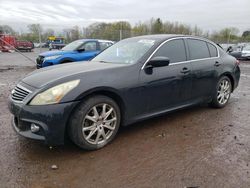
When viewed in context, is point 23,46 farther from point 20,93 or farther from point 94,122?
point 94,122

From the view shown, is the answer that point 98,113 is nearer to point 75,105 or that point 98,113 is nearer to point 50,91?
point 75,105

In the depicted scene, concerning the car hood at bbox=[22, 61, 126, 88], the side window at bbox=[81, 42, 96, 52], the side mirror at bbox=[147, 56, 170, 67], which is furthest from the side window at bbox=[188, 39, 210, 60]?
the side window at bbox=[81, 42, 96, 52]

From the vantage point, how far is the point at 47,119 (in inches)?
111

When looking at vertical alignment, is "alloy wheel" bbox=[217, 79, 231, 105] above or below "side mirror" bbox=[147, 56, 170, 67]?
below

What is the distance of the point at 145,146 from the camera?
3.39 meters

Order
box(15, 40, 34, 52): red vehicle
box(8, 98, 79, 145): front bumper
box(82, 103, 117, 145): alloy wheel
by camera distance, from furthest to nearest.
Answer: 1. box(15, 40, 34, 52): red vehicle
2. box(82, 103, 117, 145): alloy wheel
3. box(8, 98, 79, 145): front bumper

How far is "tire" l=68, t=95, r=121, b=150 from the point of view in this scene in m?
3.00

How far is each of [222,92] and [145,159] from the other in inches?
119

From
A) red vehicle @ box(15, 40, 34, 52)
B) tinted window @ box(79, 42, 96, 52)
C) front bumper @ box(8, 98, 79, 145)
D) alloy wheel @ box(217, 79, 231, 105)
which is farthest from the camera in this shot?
red vehicle @ box(15, 40, 34, 52)

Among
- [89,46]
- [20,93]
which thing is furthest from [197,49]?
[89,46]

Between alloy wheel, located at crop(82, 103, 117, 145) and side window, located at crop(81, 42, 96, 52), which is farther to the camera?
side window, located at crop(81, 42, 96, 52)

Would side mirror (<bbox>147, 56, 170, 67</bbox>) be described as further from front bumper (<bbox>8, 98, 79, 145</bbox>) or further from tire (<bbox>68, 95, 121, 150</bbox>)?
front bumper (<bbox>8, 98, 79, 145</bbox>)

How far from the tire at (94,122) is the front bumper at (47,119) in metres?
0.13

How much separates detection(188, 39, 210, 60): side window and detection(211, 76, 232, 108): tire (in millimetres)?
733
